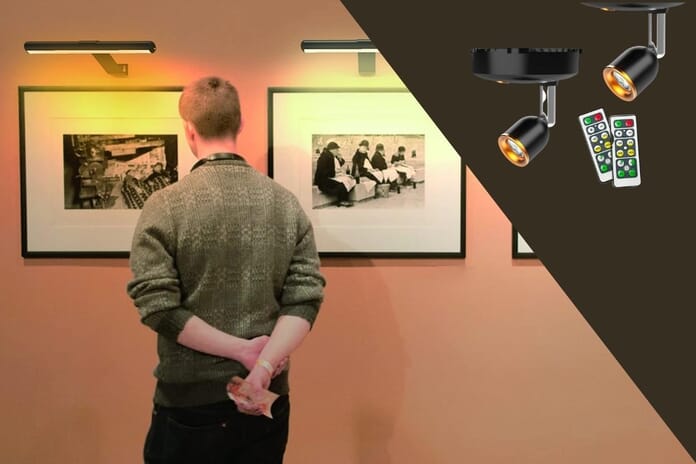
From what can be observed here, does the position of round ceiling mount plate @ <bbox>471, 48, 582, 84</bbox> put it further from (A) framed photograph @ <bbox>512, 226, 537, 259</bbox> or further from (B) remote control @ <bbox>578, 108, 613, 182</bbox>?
(A) framed photograph @ <bbox>512, 226, 537, 259</bbox>

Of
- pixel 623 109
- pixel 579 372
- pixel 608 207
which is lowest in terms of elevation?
pixel 579 372

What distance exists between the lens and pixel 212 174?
2.96 metres

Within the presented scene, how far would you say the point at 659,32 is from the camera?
2.73m

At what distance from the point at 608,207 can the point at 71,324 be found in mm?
2114

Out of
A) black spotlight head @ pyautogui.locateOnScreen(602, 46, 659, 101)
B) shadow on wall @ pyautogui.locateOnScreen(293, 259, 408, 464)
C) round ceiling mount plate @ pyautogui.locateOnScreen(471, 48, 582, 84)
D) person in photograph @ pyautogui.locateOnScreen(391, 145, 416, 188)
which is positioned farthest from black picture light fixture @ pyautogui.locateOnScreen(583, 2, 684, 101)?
shadow on wall @ pyautogui.locateOnScreen(293, 259, 408, 464)

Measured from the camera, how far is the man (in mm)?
2883

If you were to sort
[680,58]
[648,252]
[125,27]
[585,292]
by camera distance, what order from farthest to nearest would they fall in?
1. [125,27]
2. [585,292]
3. [648,252]
4. [680,58]

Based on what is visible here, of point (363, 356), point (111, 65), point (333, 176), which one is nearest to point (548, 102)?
point (333, 176)

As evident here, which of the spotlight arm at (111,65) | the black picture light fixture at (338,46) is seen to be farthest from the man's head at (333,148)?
the spotlight arm at (111,65)

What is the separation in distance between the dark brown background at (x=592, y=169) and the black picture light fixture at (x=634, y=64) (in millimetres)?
159

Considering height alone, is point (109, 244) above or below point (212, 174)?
below

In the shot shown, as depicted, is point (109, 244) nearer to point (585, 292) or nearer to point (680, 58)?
point (585, 292)

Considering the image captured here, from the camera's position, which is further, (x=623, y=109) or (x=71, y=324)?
(x=71, y=324)

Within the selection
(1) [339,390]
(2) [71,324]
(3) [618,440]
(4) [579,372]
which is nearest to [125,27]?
(2) [71,324]
